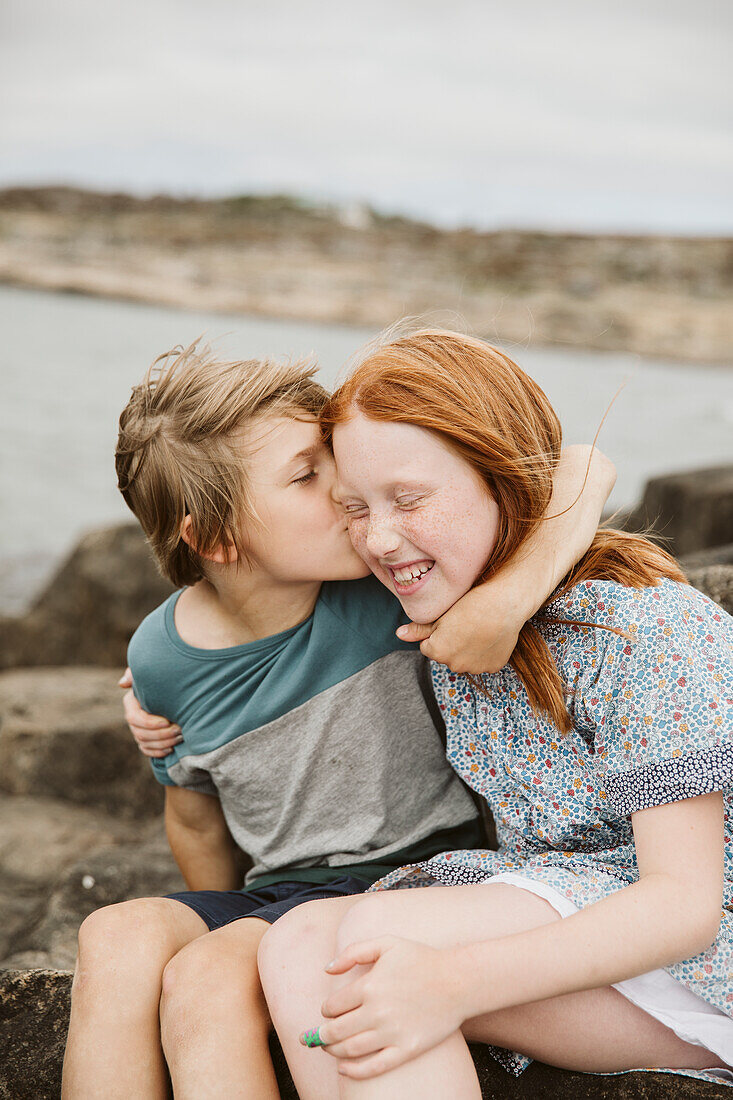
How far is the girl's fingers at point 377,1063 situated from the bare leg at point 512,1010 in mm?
105

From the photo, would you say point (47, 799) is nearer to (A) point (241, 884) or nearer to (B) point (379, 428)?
(A) point (241, 884)

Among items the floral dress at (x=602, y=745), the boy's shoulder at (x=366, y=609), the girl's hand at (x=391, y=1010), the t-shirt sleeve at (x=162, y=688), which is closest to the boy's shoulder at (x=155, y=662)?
the t-shirt sleeve at (x=162, y=688)

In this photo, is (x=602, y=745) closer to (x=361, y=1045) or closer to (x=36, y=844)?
(x=361, y=1045)

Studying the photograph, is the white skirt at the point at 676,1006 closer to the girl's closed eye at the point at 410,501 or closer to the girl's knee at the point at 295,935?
the girl's knee at the point at 295,935

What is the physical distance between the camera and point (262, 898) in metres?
1.78

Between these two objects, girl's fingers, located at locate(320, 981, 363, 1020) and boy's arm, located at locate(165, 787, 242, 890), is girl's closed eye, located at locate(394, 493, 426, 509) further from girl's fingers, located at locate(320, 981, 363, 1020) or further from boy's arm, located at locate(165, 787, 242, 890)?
boy's arm, located at locate(165, 787, 242, 890)

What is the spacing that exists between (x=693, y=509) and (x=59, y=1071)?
10.5ft

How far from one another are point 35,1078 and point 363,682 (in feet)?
2.64

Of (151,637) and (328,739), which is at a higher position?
(151,637)

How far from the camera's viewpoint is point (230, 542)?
175 cm

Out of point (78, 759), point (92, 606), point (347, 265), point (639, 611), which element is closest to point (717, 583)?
point (639, 611)

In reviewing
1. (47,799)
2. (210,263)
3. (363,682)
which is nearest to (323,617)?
(363,682)

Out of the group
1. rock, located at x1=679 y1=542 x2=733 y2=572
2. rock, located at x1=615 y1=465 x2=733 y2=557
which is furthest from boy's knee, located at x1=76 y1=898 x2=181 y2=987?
rock, located at x1=615 y1=465 x2=733 y2=557

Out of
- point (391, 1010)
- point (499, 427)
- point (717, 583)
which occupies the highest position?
point (499, 427)
